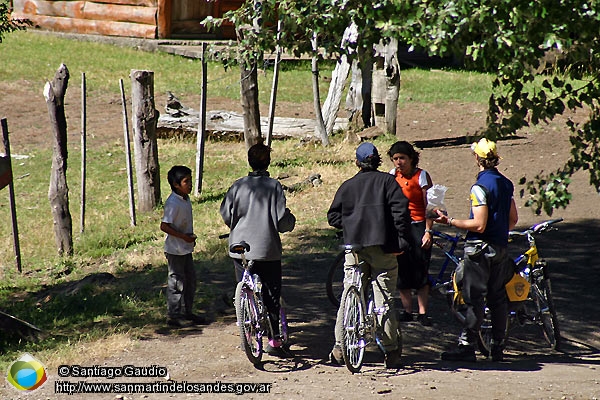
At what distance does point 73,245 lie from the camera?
11992 millimetres

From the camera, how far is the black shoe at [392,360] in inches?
276

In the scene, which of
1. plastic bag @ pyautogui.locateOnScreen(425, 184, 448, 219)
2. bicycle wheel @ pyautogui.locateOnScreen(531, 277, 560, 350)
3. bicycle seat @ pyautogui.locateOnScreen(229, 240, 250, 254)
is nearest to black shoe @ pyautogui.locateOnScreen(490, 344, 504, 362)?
bicycle wheel @ pyautogui.locateOnScreen(531, 277, 560, 350)

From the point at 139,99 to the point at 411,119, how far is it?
7.50 meters

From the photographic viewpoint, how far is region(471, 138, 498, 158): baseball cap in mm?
6793

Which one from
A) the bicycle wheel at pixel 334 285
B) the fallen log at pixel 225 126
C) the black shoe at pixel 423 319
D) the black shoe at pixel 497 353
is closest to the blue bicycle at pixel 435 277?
the bicycle wheel at pixel 334 285

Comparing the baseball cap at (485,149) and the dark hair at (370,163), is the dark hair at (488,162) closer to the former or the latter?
the baseball cap at (485,149)

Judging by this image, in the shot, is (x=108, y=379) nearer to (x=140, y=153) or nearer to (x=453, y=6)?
(x=453, y=6)

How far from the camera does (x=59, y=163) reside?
11516mm

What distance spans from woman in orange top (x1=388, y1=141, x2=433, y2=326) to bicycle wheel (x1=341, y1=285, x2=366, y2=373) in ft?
4.15

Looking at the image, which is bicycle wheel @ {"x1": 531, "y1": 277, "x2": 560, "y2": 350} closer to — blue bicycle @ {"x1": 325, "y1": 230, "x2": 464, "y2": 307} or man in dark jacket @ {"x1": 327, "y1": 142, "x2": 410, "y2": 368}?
blue bicycle @ {"x1": 325, "y1": 230, "x2": 464, "y2": 307}

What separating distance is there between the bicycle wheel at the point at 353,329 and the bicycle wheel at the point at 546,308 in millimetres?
1762

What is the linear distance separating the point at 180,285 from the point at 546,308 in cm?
317

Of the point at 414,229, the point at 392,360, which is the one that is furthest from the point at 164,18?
the point at 392,360

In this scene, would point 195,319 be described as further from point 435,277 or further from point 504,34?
point 504,34
